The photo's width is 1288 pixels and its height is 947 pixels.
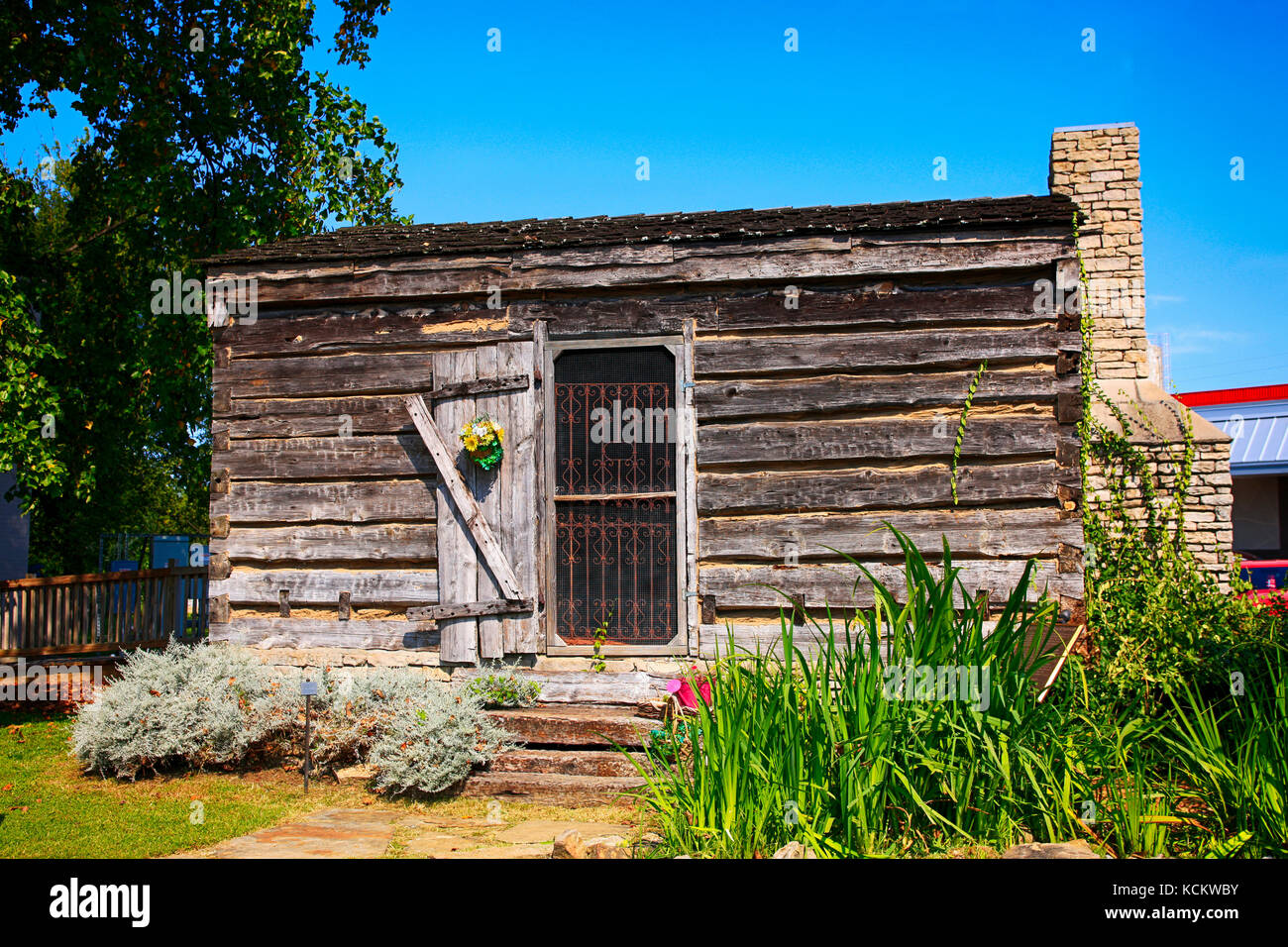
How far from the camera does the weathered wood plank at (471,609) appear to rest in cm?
676

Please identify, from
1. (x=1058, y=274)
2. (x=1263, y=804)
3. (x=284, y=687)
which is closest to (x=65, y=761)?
(x=284, y=687)

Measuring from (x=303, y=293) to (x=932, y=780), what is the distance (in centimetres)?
601

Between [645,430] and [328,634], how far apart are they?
3.03m

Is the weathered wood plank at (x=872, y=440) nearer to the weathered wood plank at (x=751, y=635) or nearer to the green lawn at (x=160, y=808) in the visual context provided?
the weathered wood plank at (x=751, y=635)

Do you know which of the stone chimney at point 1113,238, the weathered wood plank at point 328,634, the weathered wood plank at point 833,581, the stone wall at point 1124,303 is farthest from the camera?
the stone chimney at point 1113,238

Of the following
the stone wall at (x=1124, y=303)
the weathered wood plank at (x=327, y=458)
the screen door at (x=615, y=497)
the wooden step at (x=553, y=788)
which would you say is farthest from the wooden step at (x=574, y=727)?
the stone wall at (x=1124, y=303)

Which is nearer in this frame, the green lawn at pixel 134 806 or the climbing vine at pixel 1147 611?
the green lawn at pixel 134 806

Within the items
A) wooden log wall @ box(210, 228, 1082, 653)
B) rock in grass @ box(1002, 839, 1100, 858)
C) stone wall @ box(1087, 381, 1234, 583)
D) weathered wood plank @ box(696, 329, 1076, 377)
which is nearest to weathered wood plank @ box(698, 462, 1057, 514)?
wooden log wall @ box(210, 228, 1082, 653)

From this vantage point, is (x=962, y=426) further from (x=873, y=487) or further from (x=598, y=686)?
(x=598, y=686)

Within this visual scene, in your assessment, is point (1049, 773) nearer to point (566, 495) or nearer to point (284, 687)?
point (566, 495)

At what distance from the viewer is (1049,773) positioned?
353 cm

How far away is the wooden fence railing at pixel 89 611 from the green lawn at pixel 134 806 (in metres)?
4.00

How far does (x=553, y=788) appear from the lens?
18.3 ft

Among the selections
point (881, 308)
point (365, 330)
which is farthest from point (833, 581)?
point (365, 330)
